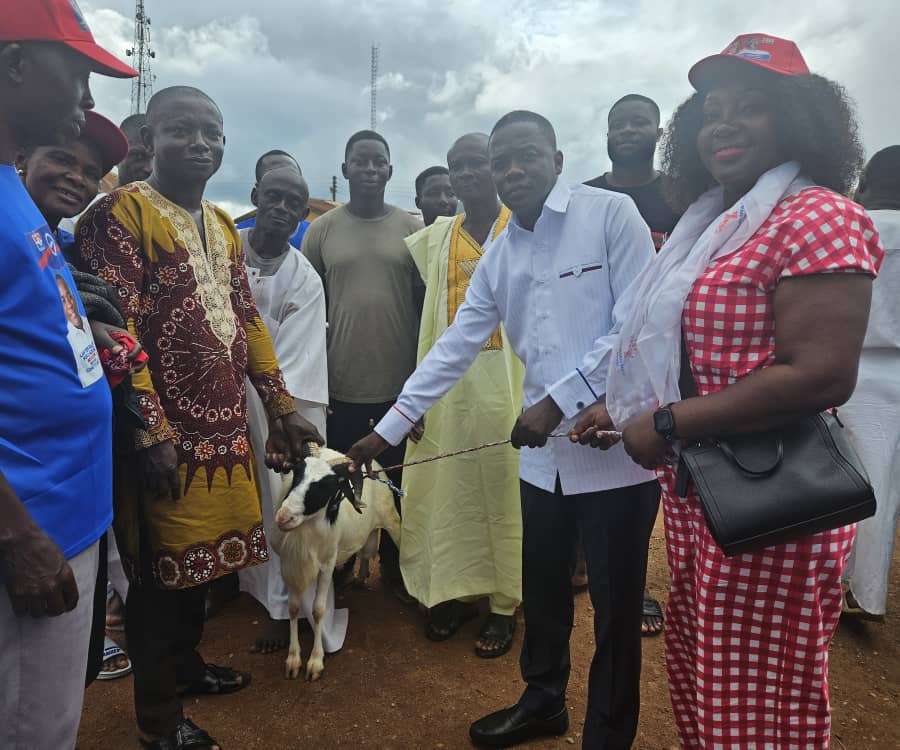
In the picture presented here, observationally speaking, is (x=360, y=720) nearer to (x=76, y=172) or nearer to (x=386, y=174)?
(x=76, y=172)

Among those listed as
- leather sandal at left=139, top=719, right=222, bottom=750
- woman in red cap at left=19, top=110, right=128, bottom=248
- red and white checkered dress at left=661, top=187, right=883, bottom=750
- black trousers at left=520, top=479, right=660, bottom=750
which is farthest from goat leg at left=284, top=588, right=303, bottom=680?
red and white checkered dress at left=661, top=187, right=883, bottom=750

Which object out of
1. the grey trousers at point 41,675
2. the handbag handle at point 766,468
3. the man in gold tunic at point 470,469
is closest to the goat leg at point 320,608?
the man in gold tunic at point 470,469

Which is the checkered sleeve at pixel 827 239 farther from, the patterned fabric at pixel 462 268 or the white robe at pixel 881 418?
the white robe at pixel 881 418

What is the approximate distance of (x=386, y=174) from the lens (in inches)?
167

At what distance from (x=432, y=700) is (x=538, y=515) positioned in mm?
1211

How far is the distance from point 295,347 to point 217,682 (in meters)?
1.76

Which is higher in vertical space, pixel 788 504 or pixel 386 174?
pixel 386 174

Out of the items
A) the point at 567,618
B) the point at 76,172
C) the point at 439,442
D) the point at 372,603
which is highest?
the point at 76,172

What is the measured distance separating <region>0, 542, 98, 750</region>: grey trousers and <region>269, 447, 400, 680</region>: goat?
1.30 m

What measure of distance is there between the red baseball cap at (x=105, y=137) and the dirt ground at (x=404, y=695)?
242 cm

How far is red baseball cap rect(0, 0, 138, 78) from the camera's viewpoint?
4.12 ft

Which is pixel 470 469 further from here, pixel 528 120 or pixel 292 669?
pixel 528 120

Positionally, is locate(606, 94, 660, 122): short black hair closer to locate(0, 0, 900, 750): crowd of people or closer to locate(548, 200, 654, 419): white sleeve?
locate(0, 0, 900, 750): crowd of people

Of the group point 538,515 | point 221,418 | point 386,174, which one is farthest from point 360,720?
point 386,174
